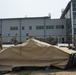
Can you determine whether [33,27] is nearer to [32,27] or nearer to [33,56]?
[32,27]

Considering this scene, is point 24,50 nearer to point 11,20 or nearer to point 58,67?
point 58,67

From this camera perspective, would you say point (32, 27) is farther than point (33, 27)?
Yes

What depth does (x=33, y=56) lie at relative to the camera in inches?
485

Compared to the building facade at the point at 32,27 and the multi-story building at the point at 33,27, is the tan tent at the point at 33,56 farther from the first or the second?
the building facade at the point at 32,27

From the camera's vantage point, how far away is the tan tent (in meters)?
12.1

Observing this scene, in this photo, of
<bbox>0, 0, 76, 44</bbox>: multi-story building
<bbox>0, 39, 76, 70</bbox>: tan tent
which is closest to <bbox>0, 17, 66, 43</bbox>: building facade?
<bbox>0, 0, 76, 44</bbox>: multi-story building

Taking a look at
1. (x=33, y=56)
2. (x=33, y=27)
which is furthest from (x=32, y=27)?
(x=33, y=56)

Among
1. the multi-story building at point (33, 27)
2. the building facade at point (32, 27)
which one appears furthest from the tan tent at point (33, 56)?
the building facade at point (32, 27)

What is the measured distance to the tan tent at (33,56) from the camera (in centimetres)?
1212

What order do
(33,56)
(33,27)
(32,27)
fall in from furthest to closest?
(32,27)
(33,27)
(33,56)

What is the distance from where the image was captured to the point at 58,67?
12016 mm

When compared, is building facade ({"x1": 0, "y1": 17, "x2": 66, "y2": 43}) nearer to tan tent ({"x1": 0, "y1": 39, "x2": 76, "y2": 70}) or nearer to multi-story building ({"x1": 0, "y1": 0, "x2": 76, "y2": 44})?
multi-story building ({"x1": 0, "y1": 0, "x2": 76, "y2": 44})

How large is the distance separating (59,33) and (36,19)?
8.24m

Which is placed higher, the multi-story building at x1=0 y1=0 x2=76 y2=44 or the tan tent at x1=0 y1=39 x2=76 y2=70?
the multi-story building at x1=0 y1=0 x2=76 y2=44
